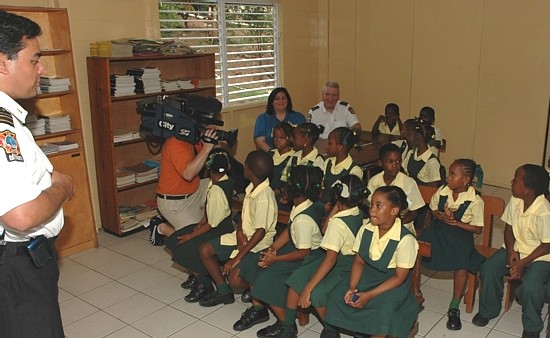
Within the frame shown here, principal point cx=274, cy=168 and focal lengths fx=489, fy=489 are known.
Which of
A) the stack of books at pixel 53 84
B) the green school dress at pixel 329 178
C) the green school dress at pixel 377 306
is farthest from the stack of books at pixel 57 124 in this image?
the green school dress at pixel 377 306

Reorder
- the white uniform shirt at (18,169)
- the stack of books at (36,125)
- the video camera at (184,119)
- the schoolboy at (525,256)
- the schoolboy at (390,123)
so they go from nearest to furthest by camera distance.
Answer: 1. the white uniform shirt at (18,169)
2. the schoolboy at (525,256)
3. the video camera at (184,119)
4. the stack of books at (36,125)
5. the schoolboy at (390,123)

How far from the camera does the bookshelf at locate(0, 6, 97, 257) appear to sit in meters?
4.16

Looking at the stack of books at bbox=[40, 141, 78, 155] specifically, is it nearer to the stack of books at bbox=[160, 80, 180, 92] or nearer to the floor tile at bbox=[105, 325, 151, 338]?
the stack of books at bbox=[160, 80, 180, 92]

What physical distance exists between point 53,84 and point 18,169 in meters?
2.69

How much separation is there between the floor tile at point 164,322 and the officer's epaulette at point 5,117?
1.83m

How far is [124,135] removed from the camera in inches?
181

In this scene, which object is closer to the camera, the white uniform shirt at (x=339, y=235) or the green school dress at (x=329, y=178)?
the white uniform shirt at (x=339, y=235)

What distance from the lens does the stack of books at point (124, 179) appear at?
4.62 metres

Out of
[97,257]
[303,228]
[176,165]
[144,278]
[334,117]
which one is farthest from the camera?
[334,117]

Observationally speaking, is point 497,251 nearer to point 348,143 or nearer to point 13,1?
point 348,143

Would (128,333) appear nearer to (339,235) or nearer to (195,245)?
(195,245)

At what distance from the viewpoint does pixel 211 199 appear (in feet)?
11.3

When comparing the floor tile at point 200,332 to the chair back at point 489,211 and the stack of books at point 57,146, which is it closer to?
the chair back at point 489,211

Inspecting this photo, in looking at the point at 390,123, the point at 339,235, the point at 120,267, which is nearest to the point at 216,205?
the point at 339,235
